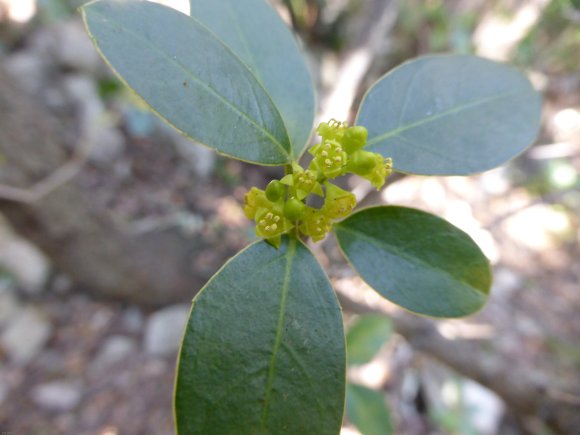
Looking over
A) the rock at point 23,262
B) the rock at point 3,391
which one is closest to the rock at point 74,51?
the rock at point 23,262

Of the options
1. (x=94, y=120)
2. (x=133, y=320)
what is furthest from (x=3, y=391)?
(x=94, y=120)

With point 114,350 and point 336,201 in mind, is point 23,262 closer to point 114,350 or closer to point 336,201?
point 114,350

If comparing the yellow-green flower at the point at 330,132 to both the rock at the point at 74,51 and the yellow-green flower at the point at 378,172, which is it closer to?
the yellow-green flower at the point at 378,172

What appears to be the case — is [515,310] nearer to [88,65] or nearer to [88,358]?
[88,358]

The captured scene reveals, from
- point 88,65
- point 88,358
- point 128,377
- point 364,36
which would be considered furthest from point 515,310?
point 88,65

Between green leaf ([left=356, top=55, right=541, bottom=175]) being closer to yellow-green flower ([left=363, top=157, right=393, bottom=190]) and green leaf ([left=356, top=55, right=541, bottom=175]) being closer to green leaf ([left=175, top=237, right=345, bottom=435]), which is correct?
yellow-green flower ([left=363, top=157, right=393, bottom=190])

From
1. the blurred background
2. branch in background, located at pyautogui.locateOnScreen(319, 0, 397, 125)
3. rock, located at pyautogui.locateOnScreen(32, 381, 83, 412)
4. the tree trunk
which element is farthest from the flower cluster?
rock, located at pyautogui.locateOnScreen(32, 381, 83, 412)
